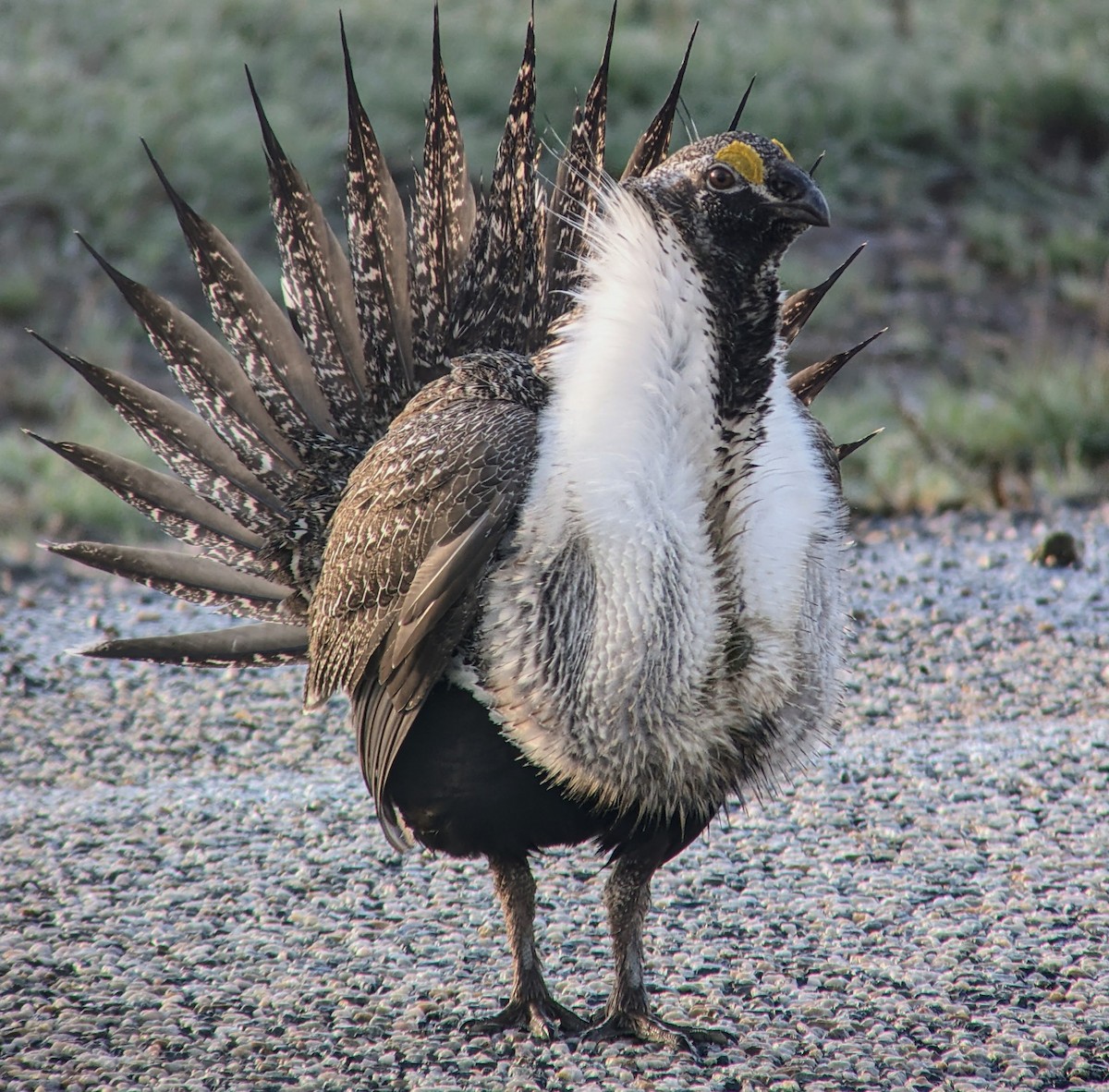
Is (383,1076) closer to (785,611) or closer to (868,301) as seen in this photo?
(785,611)

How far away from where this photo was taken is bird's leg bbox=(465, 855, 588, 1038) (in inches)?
105

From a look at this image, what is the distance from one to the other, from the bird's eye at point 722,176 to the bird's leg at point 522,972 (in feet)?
3.66

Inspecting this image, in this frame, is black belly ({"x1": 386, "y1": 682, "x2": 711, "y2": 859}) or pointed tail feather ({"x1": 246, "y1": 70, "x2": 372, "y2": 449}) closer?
black belly ({"x1": 386, "y1": 682, "x2": 711, "y2": 859})

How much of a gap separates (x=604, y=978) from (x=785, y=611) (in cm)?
90

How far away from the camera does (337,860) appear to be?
3.46 metres

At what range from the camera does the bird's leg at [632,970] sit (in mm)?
2611

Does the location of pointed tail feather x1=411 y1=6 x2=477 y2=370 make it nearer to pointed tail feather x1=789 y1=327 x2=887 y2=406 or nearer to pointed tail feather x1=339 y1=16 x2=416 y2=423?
pointed tail feather x1=339 y1=16 x2=416 y2=423

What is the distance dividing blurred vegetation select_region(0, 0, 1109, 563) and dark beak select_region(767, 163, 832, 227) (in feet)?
13.2

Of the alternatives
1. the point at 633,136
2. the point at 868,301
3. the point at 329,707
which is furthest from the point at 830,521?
the point at 633,136

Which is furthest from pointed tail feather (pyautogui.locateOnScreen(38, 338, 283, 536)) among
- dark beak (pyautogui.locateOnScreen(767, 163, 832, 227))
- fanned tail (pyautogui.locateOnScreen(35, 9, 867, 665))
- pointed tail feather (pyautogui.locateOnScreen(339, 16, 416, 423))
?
dark beak (pyautogui.locateOnScreen(767, 163, 832, 227))

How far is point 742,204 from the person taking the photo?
7.84 feet

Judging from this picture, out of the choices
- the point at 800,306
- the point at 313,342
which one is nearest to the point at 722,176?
the point at 800,306

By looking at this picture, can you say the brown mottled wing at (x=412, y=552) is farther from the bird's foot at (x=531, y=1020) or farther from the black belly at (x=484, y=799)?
the bird's foot at (x=531, y=1020)

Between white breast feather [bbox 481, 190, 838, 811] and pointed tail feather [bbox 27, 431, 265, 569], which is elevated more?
white breast feather [bbox 481, 190, 838, 811]
